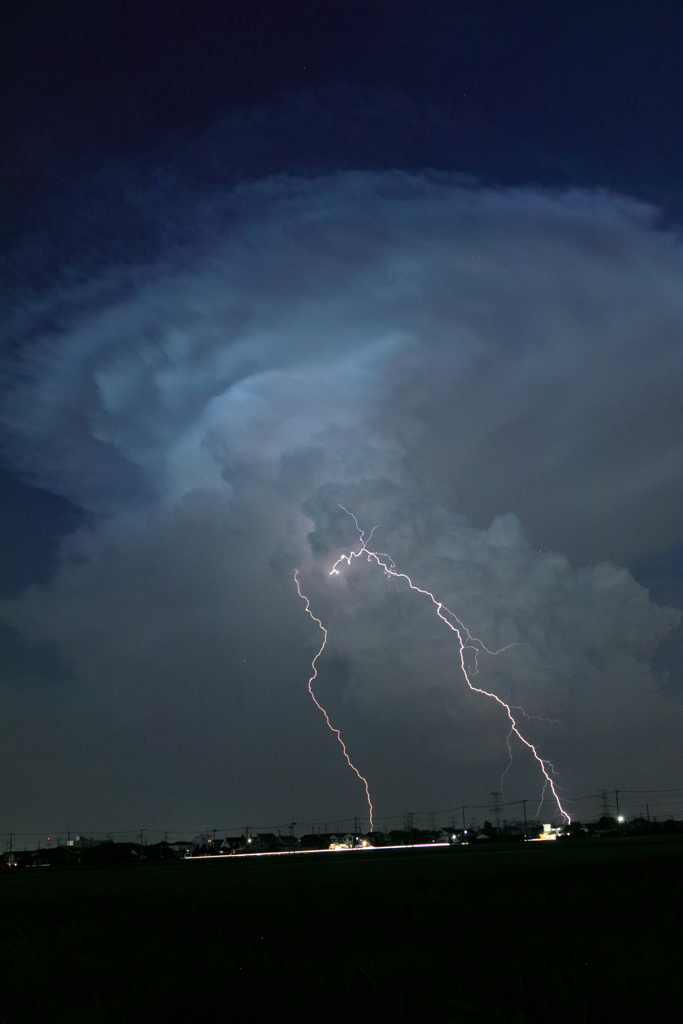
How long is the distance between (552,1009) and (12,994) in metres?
5.40

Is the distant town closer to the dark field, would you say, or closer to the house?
the house

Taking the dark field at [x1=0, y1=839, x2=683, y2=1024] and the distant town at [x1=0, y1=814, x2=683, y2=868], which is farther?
the distant town at [x1=0, y1=814, x2=683, y2=868]

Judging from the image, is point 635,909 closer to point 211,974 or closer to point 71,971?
point 211,974

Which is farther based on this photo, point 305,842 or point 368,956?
point 305,842

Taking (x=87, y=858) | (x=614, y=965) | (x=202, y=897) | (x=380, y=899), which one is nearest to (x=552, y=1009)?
(x=614, y=965)

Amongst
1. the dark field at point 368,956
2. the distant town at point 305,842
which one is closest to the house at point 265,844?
the distant town at point 305,842

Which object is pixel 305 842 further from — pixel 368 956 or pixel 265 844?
pixel 368 956

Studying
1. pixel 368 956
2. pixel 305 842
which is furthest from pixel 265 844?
pixel 368 956

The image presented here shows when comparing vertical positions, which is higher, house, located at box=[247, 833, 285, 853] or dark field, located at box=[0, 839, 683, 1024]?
dark field, located at box=[0, 839, 683, 1024]

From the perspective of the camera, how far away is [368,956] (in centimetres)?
792

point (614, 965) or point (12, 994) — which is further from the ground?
point (614, 965)

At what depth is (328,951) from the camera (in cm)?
903

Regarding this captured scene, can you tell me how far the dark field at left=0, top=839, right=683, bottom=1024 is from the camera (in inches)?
253

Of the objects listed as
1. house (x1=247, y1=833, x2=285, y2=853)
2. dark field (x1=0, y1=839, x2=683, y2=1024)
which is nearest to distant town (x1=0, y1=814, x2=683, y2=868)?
house (x1=247, y1=833, x2=285, y2=853)
